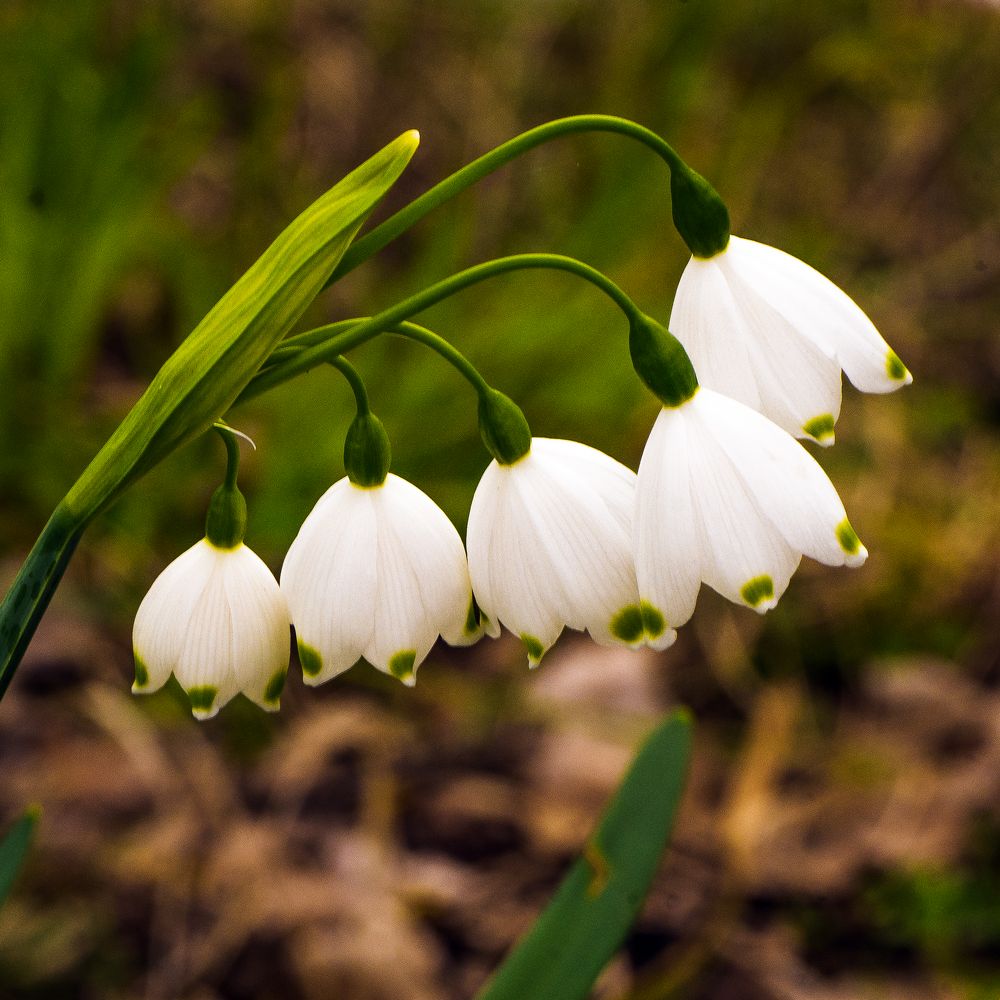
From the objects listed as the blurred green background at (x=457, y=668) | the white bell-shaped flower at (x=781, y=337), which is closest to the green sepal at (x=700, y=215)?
the white bell-shaped flower at (x=781, y=337)

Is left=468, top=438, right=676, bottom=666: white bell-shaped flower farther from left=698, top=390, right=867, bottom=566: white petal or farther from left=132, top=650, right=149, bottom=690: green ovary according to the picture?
left=132, top=650, right=149, bottom=690: green ovary

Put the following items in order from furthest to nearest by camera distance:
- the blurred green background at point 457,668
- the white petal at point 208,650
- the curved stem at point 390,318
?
1. the blurred green background at point 457,668
2. the white petal at point 208,650
3. the curved stem at point 390,318

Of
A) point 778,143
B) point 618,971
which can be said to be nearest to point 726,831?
point 618,971

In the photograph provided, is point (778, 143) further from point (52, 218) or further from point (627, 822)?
point (627, 822)

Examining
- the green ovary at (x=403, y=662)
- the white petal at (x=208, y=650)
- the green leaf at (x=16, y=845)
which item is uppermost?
the green ovary at (x=403, y=662)

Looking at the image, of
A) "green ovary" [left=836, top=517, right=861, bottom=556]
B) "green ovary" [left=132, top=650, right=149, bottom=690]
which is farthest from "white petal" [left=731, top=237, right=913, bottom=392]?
"green ovary" [left=132, top=650, right=149, bottom=690]

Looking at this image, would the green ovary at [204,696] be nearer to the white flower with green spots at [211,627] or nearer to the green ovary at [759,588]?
the white flower with green spots at [211,627]

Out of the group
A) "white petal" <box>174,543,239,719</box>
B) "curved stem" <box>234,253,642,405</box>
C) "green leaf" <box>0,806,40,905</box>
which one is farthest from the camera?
"green leaf" <box>0,806,40,905</box>

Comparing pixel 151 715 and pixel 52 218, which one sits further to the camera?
pixel 52 218
